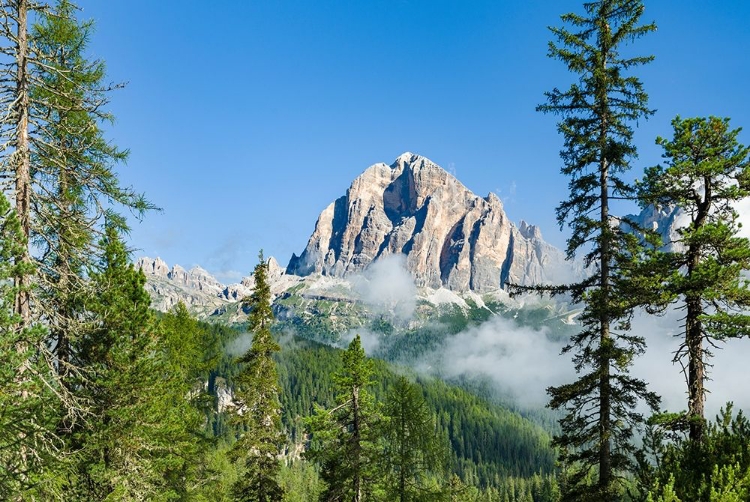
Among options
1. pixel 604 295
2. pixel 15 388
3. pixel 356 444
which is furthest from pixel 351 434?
pixel 15 388

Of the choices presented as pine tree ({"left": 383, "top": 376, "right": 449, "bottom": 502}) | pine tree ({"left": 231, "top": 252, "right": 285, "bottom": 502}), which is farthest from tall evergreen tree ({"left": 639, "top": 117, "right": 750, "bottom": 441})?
pine tree ({"left": 231, "top": 252, "right": 285, "bottom": 502})

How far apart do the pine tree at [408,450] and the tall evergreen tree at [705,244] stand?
11349 mm

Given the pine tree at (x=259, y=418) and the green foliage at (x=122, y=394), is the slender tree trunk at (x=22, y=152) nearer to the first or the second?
the green foliage at (x=122, y=394)

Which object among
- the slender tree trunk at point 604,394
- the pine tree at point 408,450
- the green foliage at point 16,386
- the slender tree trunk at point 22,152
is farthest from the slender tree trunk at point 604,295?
the slender tree trunk at point 22,152

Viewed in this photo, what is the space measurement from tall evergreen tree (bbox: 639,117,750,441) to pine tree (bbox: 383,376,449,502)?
11.3 metres

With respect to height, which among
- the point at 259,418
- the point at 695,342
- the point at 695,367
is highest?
the point at 695,342

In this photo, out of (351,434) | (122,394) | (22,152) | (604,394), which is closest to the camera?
(22,152)

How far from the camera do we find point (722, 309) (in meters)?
11.6

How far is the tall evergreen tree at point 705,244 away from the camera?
11047 millimetres

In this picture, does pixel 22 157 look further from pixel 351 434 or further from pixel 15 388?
pixel 351 434

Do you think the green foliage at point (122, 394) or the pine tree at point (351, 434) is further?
the pine tree at point (351, 434)

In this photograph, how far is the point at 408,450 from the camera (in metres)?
21.0

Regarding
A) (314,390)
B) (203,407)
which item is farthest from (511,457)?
(203,407)

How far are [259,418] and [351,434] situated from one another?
443 centimetres
